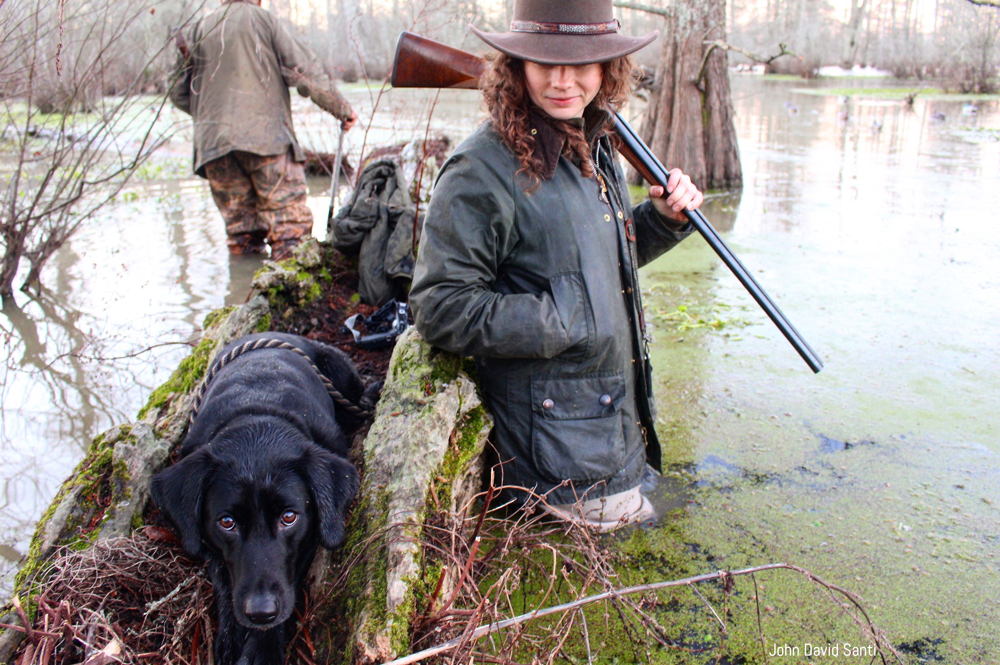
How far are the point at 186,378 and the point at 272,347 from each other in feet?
3.07

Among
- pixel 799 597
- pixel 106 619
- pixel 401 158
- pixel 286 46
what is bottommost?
pixel 799 597

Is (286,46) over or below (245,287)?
over

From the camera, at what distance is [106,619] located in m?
2.05

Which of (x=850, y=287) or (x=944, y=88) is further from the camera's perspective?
(x=944, y=88)

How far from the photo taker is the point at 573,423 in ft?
9.10

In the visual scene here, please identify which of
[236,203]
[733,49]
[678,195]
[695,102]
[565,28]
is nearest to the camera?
[565,28]

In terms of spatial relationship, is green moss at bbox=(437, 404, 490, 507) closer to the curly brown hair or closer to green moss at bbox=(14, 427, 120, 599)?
the curly brown hair

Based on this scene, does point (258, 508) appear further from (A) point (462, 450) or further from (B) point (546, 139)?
(B) point (546, 139)

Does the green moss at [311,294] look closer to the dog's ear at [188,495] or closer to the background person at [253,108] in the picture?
the background person at [253,108]

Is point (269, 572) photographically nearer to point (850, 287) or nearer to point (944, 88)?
point (850, 287)

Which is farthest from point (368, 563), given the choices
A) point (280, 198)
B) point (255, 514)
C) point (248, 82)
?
point (248, 82)

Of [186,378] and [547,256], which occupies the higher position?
[547,256]

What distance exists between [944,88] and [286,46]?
31543mm

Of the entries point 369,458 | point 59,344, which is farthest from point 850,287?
point 59,344
